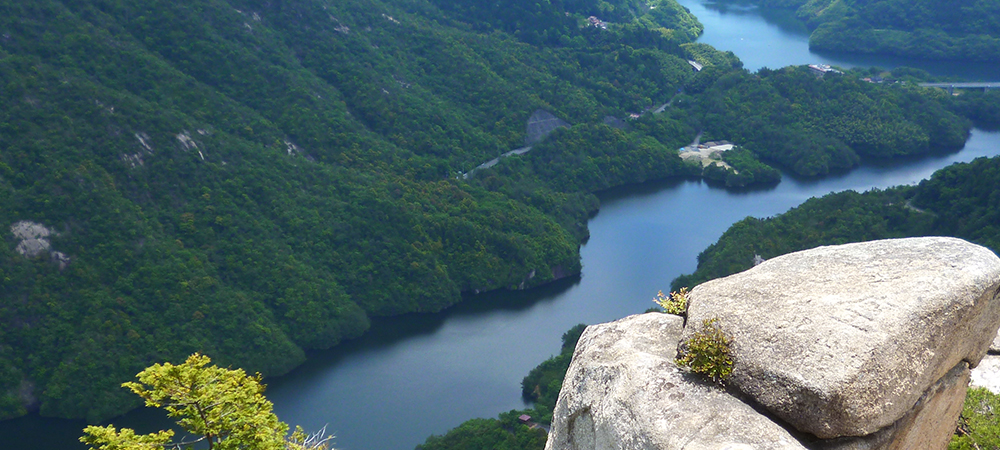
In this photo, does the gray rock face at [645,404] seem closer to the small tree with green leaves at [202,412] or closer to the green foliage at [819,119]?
the small tree with green leaves at [202,412]

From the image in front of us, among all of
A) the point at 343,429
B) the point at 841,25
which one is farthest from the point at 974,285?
the point at 841,25

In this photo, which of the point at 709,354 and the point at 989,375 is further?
the point at 989,375

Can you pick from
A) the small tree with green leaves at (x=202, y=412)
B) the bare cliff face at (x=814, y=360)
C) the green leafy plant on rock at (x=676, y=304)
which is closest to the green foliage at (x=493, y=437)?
the small tree with green leaves at (x=202, y=412)

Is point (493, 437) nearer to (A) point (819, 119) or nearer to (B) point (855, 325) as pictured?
(B) point (855, 325)

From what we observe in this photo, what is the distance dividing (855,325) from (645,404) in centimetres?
237

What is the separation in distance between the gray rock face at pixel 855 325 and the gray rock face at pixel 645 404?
1.32 ft

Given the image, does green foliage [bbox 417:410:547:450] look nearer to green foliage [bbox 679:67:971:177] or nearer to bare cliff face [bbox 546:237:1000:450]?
bare cliff face [bbox 546:237:1000:450]

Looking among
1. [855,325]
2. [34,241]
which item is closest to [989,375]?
[855,325]

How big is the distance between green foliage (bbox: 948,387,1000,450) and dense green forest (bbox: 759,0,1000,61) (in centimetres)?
11512

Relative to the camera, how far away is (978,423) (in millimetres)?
10945

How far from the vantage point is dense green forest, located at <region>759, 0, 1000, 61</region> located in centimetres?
11050

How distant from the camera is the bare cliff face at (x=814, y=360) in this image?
8297mm

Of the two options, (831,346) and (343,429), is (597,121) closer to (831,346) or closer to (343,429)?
(343,429)

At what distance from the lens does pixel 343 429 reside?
151 ft
